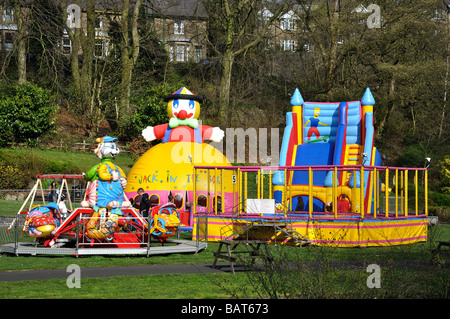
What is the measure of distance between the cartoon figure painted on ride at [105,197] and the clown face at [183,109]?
7890 millimetres

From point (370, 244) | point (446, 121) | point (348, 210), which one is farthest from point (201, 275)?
point (446, 121)

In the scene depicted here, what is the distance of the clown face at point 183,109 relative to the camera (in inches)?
1045

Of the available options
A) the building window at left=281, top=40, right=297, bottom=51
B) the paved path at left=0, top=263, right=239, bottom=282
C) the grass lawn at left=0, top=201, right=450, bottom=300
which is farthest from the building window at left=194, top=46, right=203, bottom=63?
the paved path at left=0, top=263, right=239, bottom=282

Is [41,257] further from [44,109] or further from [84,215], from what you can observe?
[44,109]

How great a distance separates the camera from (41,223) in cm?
1766

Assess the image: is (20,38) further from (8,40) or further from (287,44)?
(287,44)

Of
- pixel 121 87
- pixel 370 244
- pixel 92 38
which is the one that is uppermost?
pixel 92 38

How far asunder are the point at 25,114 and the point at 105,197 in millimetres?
24701

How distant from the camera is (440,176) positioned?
4259 centimetres

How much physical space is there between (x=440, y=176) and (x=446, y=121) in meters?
8.41

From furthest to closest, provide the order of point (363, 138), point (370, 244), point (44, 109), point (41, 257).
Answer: point (44, 109) → point (363, 138) → point (370, 244) → point (41, 257)

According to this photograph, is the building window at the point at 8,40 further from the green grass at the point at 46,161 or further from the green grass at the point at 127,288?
the green grass at the point at 127,288

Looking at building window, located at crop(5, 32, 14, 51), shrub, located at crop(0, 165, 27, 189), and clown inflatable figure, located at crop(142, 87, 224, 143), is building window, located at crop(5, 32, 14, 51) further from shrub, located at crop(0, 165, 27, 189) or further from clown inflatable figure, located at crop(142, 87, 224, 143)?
clown inflatable figure, located at crop(142, 87, 224, 143)
